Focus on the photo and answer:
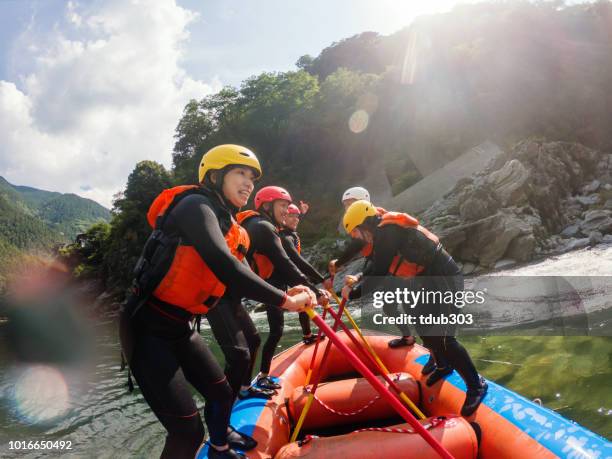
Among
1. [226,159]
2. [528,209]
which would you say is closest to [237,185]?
[226,159]

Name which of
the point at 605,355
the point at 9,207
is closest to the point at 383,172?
the point at 605,355

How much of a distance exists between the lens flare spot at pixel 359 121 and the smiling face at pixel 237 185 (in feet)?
114

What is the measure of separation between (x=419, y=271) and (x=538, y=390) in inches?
104

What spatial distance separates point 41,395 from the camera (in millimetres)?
8336

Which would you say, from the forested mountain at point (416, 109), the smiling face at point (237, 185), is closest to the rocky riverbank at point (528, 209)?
the forested mountain at point (416, 109)

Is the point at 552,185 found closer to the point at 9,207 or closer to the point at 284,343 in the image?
→ the point at 284,343

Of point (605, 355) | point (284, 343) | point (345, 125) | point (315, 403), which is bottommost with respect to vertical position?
point (284, 343)

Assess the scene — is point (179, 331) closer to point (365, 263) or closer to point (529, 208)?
point (365, 263)

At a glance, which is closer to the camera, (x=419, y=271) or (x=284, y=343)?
(x=419, y=271)

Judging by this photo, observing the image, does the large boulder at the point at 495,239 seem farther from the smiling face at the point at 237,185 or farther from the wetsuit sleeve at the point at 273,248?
the smiling face at the point at 237,185

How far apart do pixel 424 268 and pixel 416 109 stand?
33571 mm

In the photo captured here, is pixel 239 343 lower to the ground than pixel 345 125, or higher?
lower

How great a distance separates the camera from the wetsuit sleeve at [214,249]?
2076mm

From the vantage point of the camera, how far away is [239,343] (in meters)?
3.28
